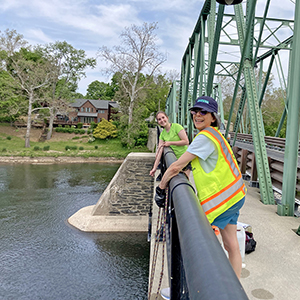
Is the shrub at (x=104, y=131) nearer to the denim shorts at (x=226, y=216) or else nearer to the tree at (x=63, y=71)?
the tree at (x=63, y=71)

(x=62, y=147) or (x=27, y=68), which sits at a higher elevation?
(x=27, y=68)

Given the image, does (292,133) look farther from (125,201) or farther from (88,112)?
(88,112)

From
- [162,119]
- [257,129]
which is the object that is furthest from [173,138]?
[257,129]

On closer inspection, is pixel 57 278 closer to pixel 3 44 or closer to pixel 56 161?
pixel 56 161

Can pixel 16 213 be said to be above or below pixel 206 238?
below

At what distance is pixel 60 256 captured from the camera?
9094 mm

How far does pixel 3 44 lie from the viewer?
3859cm

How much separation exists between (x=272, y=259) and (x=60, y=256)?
308 inches

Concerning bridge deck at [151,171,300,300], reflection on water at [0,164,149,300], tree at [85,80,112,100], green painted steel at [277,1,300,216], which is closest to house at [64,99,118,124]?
tree at [85,80,112,100]

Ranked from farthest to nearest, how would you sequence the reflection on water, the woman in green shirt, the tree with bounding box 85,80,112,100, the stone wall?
1. the tree with bounding box 85,80,112,100
2. the stone wall
3. the reflection on water
4. the woman in green shirt

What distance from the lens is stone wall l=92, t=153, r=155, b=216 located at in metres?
11.5

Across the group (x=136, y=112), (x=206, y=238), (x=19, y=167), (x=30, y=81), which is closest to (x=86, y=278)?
(x=206, y=238)

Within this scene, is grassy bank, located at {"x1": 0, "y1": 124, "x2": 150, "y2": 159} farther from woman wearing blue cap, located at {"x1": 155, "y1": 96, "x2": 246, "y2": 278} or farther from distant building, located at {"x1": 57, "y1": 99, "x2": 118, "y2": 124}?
woman wearing blue cap, located at {"x1": 155, "y1": 96, "x2": 246, "y2": 278}

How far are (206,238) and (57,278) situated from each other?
834 centimetres
